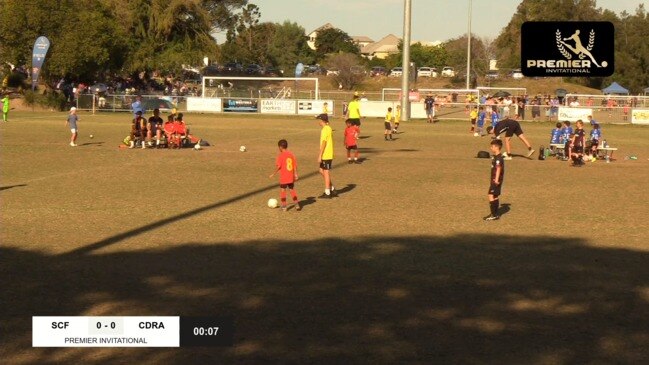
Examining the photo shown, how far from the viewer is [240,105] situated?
200ft

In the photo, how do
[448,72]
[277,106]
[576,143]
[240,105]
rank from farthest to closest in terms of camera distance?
[448,72] < [240,105] < [277,106] < [576,143]

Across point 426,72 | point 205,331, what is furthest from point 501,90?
point 205,331

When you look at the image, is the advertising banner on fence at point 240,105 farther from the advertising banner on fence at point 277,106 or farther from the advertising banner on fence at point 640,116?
the advertising banner on fence at point 640,116

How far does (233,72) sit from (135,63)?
33.0 metres

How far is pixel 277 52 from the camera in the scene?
13862 centimetres

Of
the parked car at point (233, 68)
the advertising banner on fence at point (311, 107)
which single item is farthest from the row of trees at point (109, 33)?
the advertising banner on fence at point (311, 107)

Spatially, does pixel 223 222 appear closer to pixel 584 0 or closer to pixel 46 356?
pixel 46 356

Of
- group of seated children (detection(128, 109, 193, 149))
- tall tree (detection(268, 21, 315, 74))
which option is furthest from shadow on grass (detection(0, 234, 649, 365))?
tall tree (detection(268, 21, 315, 74))

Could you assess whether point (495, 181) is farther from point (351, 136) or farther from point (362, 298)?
point (351, 136)

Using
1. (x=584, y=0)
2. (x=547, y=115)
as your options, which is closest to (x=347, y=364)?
(x=547, y=115)

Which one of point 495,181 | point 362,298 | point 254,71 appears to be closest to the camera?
point 362,298

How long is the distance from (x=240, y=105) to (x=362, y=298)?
170 feet

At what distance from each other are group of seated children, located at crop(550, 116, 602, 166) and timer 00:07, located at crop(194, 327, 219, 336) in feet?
67.5

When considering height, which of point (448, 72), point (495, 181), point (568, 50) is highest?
point (448, 72)
